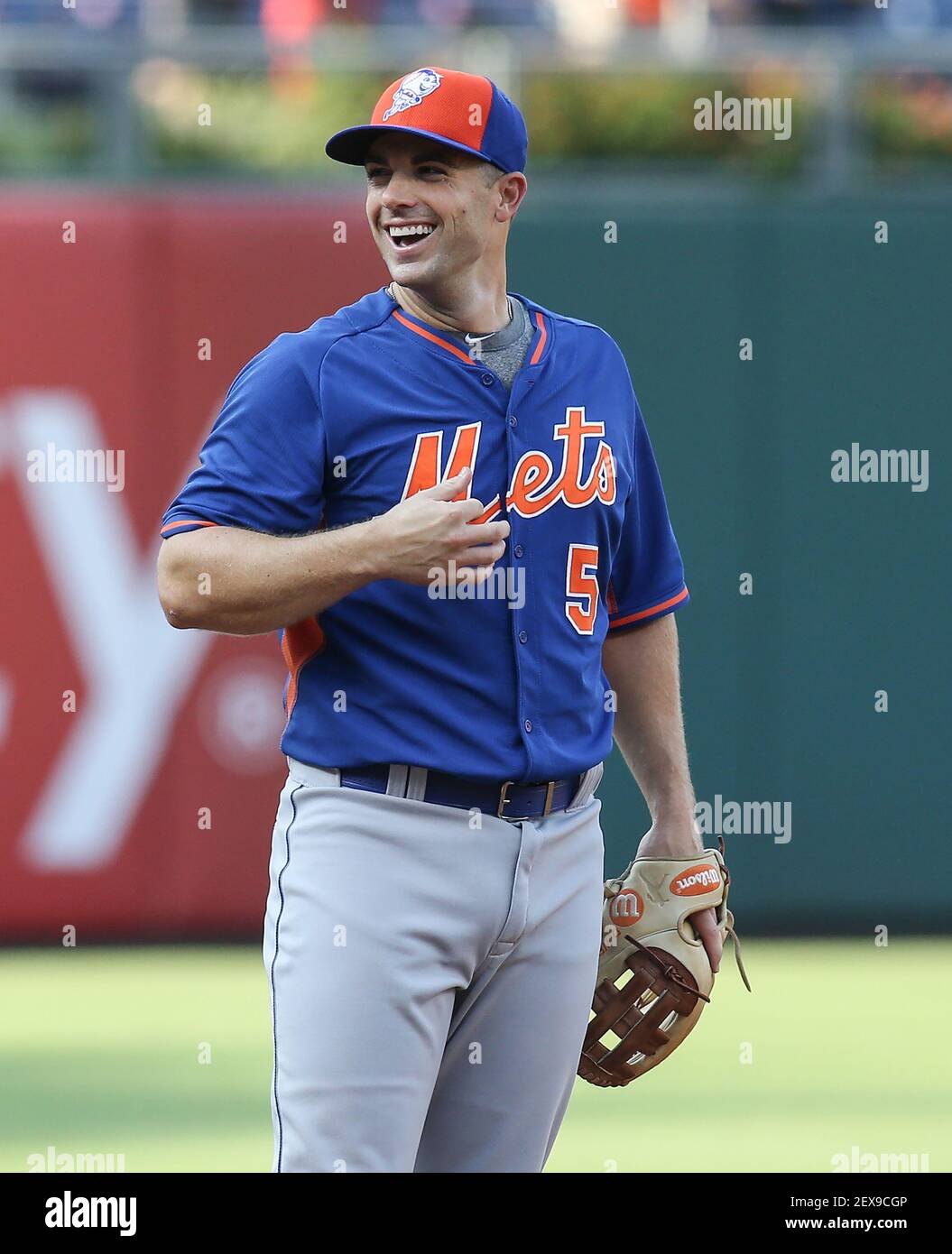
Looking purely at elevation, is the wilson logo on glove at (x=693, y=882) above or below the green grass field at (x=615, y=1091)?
above

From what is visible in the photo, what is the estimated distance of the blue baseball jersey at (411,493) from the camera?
2521 millimetres

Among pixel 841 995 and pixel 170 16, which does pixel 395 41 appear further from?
pixel 841 995

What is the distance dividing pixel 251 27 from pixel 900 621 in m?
3.40

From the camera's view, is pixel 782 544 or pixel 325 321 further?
pixel 782 544

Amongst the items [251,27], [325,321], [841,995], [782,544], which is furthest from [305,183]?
[325,321]

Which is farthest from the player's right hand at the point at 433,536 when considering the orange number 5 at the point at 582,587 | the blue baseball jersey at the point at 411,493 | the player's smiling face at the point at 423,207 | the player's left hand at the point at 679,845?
the player's left hand at the point at 679,845

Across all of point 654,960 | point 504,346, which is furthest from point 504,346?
point 654,960

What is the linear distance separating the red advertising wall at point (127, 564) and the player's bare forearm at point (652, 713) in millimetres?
3739

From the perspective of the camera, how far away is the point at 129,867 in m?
6.77

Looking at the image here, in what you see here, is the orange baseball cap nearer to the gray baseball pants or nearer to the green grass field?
the gray baseball pants

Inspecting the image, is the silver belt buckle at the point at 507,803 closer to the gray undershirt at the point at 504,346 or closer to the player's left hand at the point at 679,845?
the player's left hand at the point at 679,845

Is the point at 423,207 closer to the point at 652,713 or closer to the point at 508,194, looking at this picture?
the point at 508,194

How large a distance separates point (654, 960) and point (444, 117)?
126cm

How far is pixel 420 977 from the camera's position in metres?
2.48
